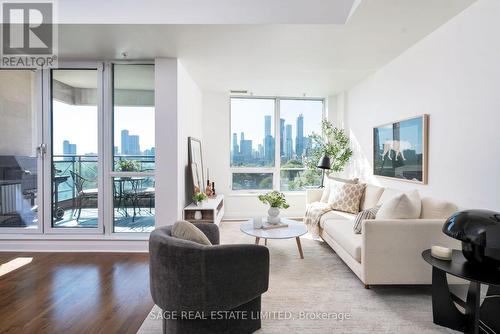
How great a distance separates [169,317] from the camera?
174cm

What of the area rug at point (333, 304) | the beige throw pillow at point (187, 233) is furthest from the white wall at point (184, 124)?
the beige throw pillow at point (187, 233)

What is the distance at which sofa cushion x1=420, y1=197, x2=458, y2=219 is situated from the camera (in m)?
2.46

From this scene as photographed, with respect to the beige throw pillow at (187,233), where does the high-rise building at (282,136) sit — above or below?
above

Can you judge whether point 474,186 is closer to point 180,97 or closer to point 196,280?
point 196,280

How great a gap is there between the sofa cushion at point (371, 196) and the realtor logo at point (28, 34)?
169 inches

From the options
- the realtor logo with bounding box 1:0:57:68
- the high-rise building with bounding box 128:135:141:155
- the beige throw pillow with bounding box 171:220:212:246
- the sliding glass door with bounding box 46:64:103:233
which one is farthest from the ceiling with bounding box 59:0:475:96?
the beige throw pillow with bounding box 171:220:212:246

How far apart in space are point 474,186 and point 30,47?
16.5 ft

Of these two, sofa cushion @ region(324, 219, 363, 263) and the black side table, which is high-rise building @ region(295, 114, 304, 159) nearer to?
sofa cushion @ region(324, 219, 363, 263)

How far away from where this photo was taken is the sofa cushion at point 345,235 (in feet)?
8.49

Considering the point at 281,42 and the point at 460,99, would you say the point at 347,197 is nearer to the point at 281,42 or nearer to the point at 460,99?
the point at 460,99

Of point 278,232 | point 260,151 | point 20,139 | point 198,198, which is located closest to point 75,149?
point 20,139

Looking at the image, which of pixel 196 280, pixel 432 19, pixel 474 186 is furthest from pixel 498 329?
pixel 432 19

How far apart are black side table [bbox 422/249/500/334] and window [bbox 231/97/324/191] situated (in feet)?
12.4

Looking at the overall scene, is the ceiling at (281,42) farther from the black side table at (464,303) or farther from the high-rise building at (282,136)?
the black side table at (464,303)
